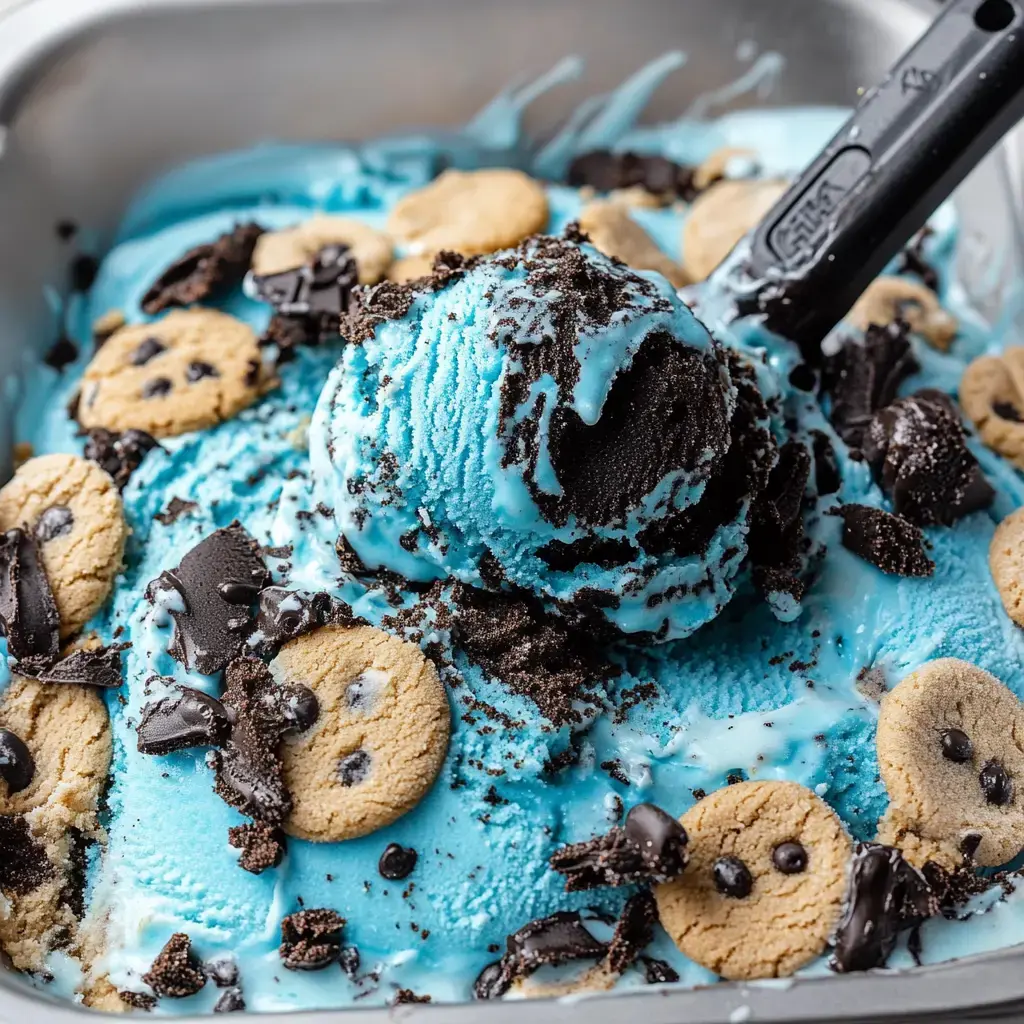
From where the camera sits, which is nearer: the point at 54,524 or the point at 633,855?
the point at 633,855

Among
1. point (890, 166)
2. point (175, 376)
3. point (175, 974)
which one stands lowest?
point (175, 974)

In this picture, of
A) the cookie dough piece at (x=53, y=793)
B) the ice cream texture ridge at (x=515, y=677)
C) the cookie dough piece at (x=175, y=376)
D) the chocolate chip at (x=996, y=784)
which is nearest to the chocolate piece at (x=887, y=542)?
the ice cream texture ridge at (x=515, y=677)

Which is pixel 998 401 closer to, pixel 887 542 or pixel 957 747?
pixel 887 542

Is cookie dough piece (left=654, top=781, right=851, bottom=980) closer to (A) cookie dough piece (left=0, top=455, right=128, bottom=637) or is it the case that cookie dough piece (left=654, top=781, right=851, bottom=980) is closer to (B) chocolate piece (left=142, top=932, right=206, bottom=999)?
(B) chocolate piece (left=142, top=932, right=206, bottom=999)

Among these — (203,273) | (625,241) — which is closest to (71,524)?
(203,273)

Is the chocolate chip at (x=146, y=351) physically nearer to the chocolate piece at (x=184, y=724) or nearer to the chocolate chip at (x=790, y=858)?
the chocolate piece at (x=184, y=724)

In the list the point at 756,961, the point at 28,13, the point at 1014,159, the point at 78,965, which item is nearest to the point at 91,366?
the point at 28,13

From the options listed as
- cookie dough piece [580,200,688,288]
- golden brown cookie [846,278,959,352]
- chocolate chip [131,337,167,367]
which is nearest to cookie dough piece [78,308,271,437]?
chocolate chip [131,337,167,367]
